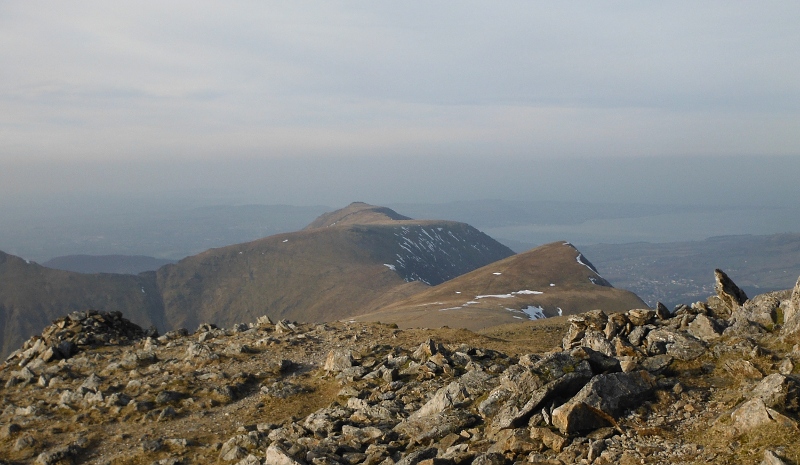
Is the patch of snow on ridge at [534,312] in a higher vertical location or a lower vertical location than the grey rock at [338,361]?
lower

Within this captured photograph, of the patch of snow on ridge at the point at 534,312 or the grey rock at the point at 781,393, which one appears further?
the patch of snow on ridge at the point at 534,312

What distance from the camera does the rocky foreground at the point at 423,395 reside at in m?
15.4

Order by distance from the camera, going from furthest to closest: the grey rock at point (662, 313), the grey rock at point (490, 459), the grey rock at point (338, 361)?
the grey rock at point (338, 361)
the grey rock at point (662, 313)
the grey rock at point (490, 459)

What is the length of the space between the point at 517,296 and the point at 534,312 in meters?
20.4

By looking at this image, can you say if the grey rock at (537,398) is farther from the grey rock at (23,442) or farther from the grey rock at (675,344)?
the grey rock at (23,442)

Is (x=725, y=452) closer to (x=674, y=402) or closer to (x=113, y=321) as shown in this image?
(x=674, y=402)

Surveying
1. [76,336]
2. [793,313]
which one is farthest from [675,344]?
[76,336]

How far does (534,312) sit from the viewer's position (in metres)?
116

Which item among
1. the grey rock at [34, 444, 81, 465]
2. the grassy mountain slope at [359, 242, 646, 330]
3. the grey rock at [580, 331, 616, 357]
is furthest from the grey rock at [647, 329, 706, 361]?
the grassy mountain slope at [359, 242, 646, 330]

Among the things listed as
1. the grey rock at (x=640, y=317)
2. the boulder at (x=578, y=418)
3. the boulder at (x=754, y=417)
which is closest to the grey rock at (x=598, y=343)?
the grey rock at (x=640, y=317)

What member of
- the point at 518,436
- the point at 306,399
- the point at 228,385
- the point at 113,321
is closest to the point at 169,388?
the point at 228,385

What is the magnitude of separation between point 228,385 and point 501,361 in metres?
13.8

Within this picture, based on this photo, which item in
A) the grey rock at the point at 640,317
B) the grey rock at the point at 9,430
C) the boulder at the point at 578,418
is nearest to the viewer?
the boulder at the point at 578,418

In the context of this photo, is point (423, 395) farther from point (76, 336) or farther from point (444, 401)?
point (76, 336)
